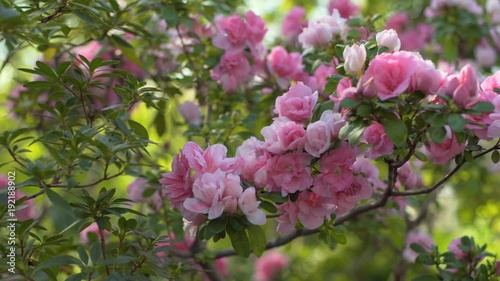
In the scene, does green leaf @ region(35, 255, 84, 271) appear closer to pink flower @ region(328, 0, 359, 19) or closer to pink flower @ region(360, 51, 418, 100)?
pink flower @ region(360, 51, 418, 100)

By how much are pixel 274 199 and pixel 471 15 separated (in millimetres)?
1409

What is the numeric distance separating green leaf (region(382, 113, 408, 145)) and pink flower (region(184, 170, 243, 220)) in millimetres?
269

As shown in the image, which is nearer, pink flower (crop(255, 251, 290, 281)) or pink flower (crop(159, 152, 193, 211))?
pink flower (crop(159, 152, 193, 211))

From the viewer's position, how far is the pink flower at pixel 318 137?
3.73 ft

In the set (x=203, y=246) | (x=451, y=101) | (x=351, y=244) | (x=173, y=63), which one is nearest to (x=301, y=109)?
(x=451, y=101)

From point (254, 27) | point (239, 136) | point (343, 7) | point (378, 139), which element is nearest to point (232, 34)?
point (254, 27)

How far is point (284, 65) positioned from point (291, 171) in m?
0.68

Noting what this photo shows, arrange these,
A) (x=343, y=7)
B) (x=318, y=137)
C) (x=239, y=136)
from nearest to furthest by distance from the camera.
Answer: (x=318, y=137), (x=239, y=136), (x=343, y=7)

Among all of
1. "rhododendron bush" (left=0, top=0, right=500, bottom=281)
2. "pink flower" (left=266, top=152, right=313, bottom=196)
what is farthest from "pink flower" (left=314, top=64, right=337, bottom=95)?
"pink flower" (left=266, top=152, right=313, bottom=196)

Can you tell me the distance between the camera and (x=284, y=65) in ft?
5.93

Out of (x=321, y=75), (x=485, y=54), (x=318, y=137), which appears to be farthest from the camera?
(x=485, y=54)

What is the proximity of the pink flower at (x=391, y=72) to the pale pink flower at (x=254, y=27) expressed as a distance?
711 mm

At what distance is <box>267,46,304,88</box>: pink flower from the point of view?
1809 millimetres

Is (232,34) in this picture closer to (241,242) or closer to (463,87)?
(241,242)
